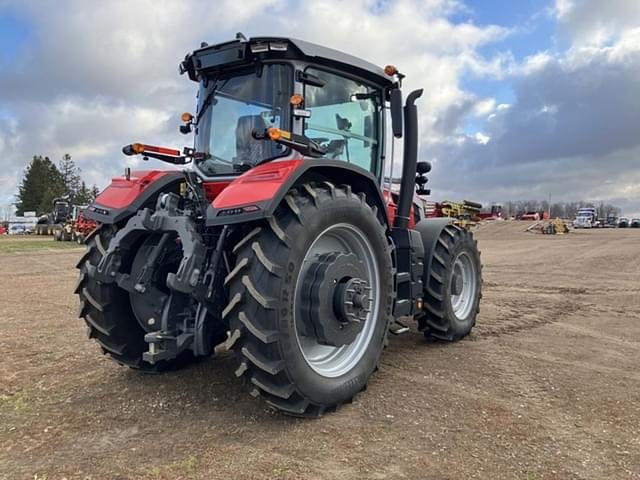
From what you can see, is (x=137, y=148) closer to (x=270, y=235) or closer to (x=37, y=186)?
(x=270, y=235)

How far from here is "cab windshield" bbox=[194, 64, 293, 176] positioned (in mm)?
4156

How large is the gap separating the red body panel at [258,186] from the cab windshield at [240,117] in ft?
1.84

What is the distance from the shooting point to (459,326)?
577 cm

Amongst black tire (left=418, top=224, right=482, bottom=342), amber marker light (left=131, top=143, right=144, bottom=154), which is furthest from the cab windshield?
black tire (left=418, top=224, right=482, bottom=342)

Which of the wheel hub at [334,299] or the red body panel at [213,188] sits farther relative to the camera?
the red body panel at [213,188]

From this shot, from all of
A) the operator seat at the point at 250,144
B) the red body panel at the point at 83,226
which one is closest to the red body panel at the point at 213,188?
the operator seat at the point at 250,144

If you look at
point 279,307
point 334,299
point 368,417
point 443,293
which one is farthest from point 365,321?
point 443,293

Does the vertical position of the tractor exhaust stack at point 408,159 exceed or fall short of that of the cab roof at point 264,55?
it falls short

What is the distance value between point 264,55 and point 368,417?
276 centimetres

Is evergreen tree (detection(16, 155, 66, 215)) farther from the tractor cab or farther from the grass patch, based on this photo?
the tractor cab

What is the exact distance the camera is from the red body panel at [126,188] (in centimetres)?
429

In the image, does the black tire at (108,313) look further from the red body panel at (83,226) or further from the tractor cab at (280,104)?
the red body panel at (83,226)

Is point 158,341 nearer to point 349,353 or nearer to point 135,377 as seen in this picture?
point 135,377

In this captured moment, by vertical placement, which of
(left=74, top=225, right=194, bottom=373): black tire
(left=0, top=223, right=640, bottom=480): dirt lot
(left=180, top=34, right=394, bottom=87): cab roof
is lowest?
(left=0, top=223, right=640, bottom=480): dirt lot
